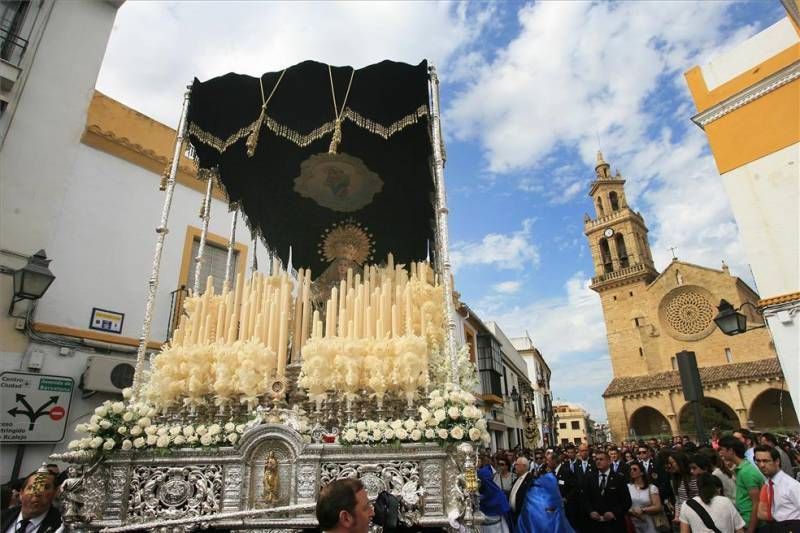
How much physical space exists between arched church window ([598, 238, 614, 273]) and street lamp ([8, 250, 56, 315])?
4192cm

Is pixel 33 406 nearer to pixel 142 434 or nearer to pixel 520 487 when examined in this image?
pixel 142 434

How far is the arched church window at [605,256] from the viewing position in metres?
41.0

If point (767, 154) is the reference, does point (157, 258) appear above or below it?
below

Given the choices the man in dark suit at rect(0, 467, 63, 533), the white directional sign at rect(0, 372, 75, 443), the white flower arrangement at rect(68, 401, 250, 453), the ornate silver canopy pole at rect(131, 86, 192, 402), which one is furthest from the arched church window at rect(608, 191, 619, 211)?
the man in dark suit at rect(0, 467, 63, 533)

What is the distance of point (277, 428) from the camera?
13.2 ft

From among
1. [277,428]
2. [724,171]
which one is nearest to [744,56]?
[724,171]

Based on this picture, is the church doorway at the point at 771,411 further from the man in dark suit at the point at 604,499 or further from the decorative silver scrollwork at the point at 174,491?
the decorative silver scrollwork at the point at 174,491

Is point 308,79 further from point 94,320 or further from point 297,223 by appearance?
point 94,320

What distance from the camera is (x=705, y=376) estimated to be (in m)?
31.2

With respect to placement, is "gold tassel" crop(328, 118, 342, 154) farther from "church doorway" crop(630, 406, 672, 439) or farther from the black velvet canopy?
"church doorway" crop(630, 406, 672, 439)

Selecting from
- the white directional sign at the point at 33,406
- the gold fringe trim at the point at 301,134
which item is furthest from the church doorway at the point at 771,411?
the white directional sign at the point at 33,406

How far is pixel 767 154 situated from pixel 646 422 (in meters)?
30.1

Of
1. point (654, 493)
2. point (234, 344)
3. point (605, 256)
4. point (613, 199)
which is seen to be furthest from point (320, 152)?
point (613, 199)

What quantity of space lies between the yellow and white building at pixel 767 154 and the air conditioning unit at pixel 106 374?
456 inches
